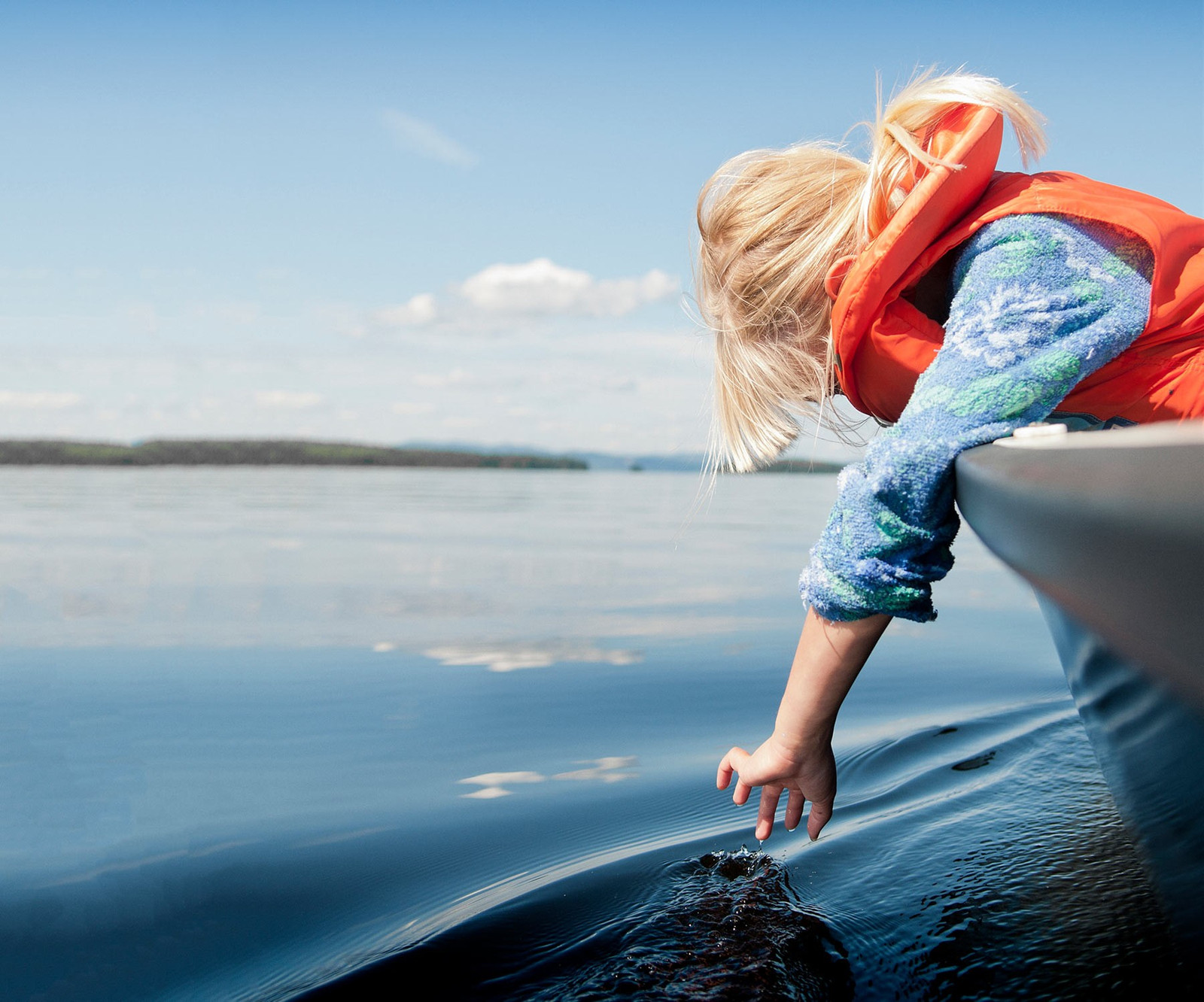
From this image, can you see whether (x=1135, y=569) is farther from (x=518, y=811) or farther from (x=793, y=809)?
(x=518, y=811)

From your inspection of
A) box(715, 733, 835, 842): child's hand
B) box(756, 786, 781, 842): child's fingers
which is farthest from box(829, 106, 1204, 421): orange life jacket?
box(756, 786, 781, 842): child's fingers

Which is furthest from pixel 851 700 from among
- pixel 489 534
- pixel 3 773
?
pixel 489 534

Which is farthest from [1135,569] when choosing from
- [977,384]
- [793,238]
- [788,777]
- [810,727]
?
[793,238]

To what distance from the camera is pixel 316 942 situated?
142 cm

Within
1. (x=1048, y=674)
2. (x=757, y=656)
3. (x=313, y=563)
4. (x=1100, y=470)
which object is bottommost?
(x=1048, y=674)

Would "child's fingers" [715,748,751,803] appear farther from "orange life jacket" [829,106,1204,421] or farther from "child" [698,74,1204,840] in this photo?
"orange life jacket" [829,106,1204,421]

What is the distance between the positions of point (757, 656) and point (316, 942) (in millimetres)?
2278

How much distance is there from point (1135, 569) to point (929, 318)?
84cm

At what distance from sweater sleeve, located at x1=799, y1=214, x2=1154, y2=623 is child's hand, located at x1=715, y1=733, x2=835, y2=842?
11.8 inches

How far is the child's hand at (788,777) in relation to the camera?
1481 mm

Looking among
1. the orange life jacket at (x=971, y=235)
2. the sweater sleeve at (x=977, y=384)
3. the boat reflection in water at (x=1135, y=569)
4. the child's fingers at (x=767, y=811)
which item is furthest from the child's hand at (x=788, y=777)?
the orange life jacket at (x=971, y=235)

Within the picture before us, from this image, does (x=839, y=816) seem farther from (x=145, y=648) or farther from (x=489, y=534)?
(x=489, y=534)

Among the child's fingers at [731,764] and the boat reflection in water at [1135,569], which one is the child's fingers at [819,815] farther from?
the boat reflection in water at [1135,569]

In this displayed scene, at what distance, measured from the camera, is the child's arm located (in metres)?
1.32
